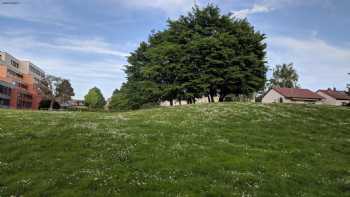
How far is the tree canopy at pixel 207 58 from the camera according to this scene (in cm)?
5684

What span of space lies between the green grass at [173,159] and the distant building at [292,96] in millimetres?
78011

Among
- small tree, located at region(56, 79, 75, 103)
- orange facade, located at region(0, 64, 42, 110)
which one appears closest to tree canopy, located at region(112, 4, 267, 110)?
small tree, located at region(56, 79, 75, 103)

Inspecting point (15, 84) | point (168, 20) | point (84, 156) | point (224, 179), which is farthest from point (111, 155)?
point (15, 84)

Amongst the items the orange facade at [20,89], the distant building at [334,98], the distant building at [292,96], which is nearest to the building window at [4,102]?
the orange facade at [20,89]

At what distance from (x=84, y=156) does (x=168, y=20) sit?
54.6m

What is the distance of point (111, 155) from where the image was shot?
16297 mm

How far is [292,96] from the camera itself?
103 m

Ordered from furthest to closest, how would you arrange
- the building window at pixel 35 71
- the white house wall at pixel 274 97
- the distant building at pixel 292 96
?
the building window at pixel 35 71, the white house wall at pixel 274 97, the distant building at pixel 292 96

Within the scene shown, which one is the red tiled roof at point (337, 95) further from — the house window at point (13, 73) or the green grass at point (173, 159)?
the house window at point (13, 73)

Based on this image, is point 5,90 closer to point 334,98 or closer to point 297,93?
point 297,93

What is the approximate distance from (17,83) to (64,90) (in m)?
21.6

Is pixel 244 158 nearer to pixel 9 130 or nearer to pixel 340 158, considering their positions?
pixel 340 158

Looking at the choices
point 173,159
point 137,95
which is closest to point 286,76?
point 137,95

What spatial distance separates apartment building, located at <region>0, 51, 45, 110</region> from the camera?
419 feet
